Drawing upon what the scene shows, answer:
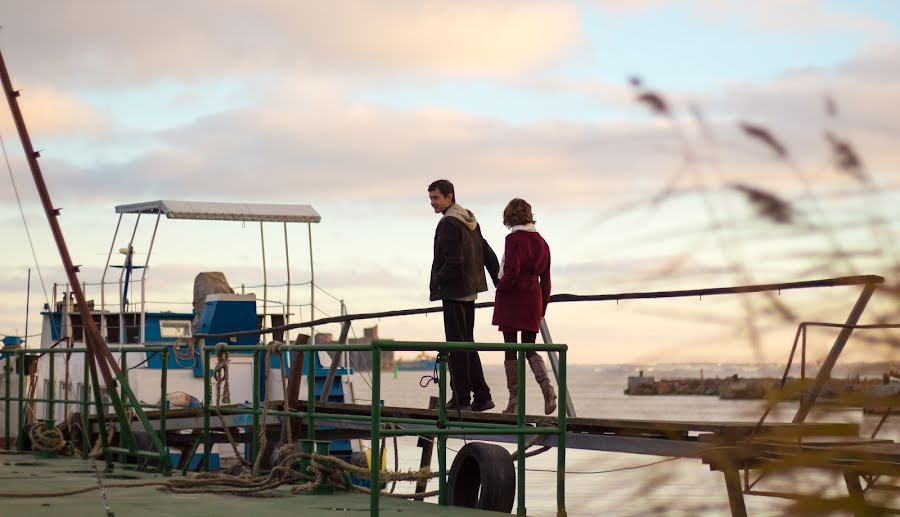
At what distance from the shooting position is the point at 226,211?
76.9 ft

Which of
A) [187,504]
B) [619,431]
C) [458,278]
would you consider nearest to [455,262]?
[458,278]

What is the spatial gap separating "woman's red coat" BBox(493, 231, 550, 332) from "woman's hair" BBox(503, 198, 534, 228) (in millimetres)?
90

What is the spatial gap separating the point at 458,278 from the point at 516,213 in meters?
0.73

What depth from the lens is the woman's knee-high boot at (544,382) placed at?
8.91m

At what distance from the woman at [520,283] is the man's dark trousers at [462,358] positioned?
15.3 inches

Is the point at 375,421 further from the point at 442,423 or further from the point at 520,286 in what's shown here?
the point at 520,286

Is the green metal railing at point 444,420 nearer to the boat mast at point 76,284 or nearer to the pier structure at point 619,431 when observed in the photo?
the pier structure at point 619,431

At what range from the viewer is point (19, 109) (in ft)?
30.9

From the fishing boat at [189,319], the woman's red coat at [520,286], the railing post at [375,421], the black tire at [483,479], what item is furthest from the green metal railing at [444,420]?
the fishing boat at [189,319]

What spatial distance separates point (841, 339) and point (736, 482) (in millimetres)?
562

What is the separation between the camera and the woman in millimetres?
8734

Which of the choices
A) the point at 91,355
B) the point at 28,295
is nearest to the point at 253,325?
the point at 28,295

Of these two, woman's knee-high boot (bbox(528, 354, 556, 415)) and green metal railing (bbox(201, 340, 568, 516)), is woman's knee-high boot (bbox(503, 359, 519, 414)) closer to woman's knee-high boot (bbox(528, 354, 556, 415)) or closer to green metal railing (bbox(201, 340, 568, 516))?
woman's knee-high boot (bbox(528, 354, 556, 415))

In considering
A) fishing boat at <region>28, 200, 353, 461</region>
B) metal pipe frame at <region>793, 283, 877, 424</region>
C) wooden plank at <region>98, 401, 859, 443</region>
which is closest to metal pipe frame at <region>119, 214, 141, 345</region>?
fishing boat at <region>28, 200, 353, 461</region>
